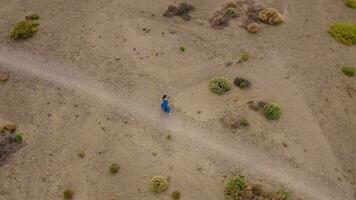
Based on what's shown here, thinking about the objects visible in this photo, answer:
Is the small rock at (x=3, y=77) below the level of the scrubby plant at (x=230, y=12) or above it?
below

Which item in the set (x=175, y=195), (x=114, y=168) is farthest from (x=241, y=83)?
(x=114, y=168)

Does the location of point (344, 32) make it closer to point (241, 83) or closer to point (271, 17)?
point (271, 17)

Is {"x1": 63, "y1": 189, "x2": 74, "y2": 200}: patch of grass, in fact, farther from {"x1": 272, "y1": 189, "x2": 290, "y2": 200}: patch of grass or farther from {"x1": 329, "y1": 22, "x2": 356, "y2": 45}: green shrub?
Answer: {"x1": 329, "y1": 22, "x2": 356, "y2": 45}: green shrub

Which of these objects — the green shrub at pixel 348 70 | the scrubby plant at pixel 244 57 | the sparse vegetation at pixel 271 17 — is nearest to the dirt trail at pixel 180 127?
the scrubby plant at pixel 244 57

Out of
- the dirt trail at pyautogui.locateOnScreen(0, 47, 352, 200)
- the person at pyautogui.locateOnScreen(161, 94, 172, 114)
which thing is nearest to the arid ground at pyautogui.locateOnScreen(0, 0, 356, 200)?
the dirt trail at pyautogui.locateOnScreen(0, 47, 352, 200)

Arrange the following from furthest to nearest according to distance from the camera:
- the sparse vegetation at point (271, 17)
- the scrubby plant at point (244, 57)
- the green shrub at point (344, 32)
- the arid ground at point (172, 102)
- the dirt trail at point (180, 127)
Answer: the sparse vegetation at point (271, 17) < the green shrub at point (344, 32) < the scrubby plant at point (244, 57) < the arid ground at point (172, 102) < the dirt trail at point (180, 127)

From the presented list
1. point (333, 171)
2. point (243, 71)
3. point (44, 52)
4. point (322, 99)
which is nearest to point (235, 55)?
point (243, 71)

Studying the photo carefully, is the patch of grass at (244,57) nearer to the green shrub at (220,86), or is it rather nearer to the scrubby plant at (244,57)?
the scrubby plant at (244,57)
